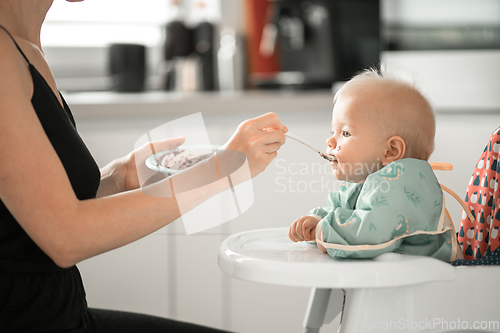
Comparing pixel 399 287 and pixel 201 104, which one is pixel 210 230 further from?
pixel 399 287

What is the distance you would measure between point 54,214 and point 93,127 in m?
1.11

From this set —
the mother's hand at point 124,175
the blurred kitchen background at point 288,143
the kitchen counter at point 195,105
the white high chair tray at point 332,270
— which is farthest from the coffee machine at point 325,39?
the white high chair tray at point 332,270

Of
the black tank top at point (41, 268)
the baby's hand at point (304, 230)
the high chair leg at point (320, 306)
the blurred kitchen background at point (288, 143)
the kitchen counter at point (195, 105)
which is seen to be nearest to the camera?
the black tank top at point (41, 268)

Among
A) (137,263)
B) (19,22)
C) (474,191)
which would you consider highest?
(19,22)

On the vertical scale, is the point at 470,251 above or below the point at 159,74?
below

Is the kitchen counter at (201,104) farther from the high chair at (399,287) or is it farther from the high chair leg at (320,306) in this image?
the high chair at (399,287)

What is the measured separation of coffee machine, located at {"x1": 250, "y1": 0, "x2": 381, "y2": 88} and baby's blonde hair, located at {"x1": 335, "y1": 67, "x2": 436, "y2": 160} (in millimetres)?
1085

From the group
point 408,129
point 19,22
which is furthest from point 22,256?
point 408,129

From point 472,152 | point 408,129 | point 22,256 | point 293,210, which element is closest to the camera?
point 22,256

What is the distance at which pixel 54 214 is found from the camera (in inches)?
25.6

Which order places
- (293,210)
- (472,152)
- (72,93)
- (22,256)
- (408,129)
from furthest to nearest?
1. (72,93)
2. (293,210)
3. (472,152)
4. (408,129)
5. (22,256)

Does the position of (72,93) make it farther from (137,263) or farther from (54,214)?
(54,214)

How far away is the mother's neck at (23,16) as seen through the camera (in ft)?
2.52

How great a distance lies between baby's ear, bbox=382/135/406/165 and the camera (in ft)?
2.88
